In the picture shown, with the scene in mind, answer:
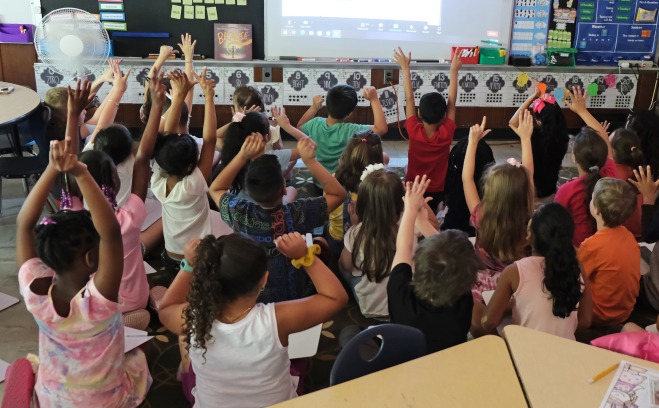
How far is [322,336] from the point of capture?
9.27 ft

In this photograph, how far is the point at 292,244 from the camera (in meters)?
1.76

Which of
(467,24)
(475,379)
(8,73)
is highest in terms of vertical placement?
(467,24)

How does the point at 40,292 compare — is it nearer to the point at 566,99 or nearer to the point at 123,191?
the point at 123,191

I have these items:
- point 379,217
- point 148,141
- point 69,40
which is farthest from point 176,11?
point 379,217

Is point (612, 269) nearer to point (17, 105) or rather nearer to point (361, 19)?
point (17, 105)

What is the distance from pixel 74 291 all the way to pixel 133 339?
0.51 metres

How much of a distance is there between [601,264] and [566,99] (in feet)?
13.4

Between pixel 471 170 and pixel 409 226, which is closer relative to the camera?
pixel 409 226

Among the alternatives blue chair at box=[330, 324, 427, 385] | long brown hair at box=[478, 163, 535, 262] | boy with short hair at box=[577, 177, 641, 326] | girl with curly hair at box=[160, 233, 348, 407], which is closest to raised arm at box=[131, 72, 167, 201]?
girl with curly hair at box=[160, 233, 348, 407]

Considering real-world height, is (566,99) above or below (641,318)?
above

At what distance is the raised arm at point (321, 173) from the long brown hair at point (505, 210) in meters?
0.61

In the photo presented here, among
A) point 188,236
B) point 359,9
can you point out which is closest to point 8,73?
point 359,9

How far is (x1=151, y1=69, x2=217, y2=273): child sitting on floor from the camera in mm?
2818

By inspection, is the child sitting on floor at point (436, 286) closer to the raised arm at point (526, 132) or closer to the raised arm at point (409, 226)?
the raised arm at point (409, 226)
